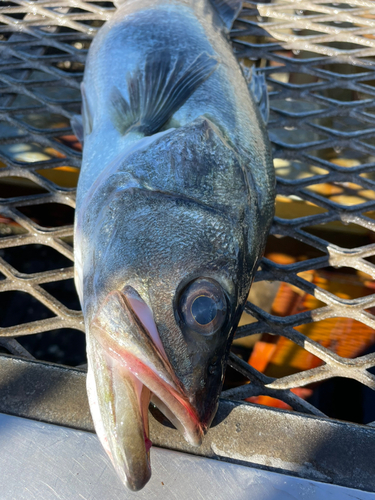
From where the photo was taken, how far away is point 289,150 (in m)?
2.28

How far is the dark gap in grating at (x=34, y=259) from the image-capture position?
296 cm

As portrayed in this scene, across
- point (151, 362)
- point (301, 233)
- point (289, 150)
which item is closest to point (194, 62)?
point (289, 150)

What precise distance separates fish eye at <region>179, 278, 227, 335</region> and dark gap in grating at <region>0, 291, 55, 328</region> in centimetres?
194

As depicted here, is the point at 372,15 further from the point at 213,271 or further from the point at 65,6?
the point at 213,271

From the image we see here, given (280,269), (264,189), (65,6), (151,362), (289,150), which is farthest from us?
(65,6)

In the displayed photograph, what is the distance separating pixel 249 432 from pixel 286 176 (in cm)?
188

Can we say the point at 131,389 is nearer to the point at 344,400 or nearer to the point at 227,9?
the point at 344,400

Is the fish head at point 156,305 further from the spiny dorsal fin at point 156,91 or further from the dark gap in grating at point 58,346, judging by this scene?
the dark gap in grating at point 58,346

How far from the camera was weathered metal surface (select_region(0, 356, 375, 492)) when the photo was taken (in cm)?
119

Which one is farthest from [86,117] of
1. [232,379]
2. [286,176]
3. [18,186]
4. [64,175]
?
[232,379]

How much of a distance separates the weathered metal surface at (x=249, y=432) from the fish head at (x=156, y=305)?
20 centimetres

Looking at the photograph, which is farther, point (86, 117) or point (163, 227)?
point (86, 117)

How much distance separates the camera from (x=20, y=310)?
2.80 meters

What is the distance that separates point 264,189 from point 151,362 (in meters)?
0.88
